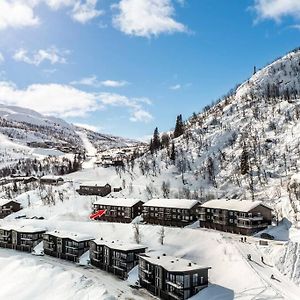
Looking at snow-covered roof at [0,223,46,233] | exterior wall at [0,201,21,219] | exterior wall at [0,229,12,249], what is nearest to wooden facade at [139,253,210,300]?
snow-covered roof at [0,223,46,233]

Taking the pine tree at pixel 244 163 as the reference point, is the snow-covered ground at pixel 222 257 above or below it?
below

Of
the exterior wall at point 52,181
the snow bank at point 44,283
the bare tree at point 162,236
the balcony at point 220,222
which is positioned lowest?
the snow bank at point 44,283

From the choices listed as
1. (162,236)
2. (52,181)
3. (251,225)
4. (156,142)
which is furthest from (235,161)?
(52,181)

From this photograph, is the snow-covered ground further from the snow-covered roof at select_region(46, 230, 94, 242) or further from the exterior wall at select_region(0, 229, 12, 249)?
the exterior wall at select_region(0, 229, 12, 249)

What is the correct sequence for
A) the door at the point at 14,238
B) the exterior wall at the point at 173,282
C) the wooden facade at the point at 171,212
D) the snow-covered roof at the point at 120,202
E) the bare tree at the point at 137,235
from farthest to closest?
the snow-covered roof at the point at 120,202 → the door at the point at 14,238 → the wooden facade at the point at 171,212 → the bare tree at the point at 137,235 → the exterior wall at the point at 173,282

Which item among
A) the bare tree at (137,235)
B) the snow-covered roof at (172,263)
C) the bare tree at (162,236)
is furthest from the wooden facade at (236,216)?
the snow-covered roof at (172,263)

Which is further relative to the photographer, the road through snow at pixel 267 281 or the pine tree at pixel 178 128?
the pine tree at pixel 178 128

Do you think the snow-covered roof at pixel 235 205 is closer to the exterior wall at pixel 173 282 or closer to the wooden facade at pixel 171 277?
the wooden facade at pixel 171 277

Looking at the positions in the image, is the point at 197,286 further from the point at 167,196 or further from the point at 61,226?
the point at 167,196
